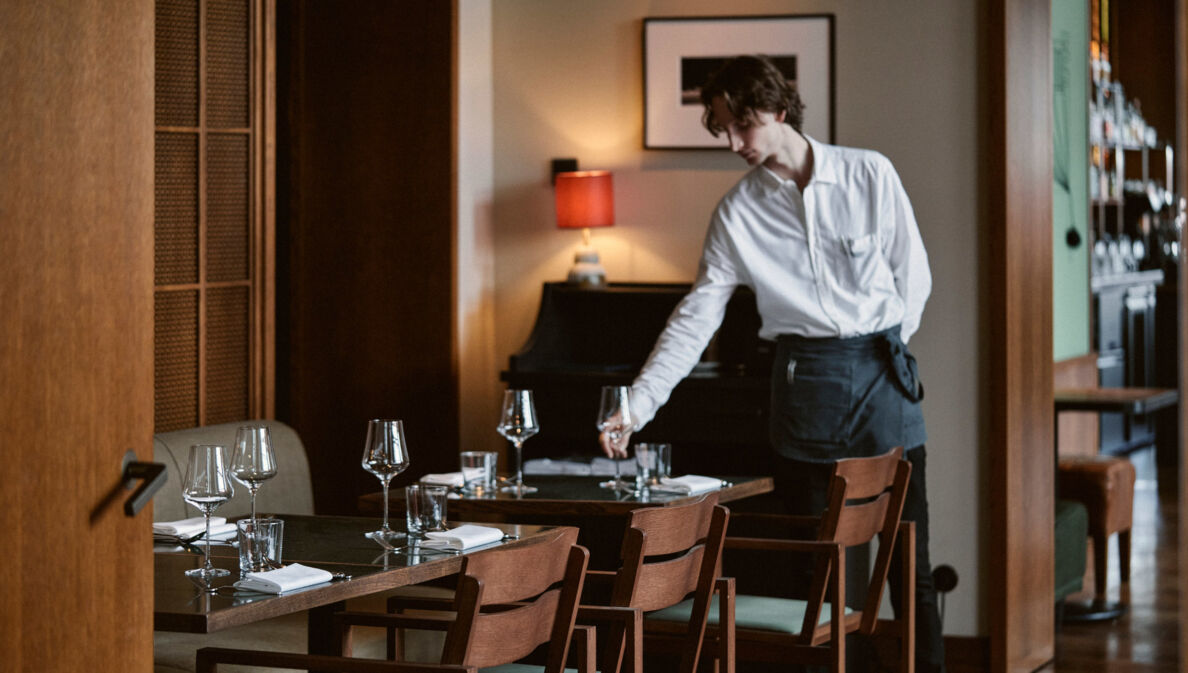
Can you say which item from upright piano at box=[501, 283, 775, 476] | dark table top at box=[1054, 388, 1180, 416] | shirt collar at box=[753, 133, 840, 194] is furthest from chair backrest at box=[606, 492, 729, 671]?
Answer: dark table top at box=[1054, 388, 1180, 416]

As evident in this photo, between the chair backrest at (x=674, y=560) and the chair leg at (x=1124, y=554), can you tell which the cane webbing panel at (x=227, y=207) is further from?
the chair leg at (x=1124, y=554)

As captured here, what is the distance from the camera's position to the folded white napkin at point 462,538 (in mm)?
2879

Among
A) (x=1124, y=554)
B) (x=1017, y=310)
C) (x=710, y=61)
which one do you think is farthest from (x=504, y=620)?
(x=1124, y=554)

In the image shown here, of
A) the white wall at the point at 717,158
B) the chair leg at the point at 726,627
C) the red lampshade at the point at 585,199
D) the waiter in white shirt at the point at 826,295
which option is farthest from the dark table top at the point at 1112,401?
the chair leg at the point at 726,627

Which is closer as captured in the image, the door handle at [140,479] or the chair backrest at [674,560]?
the door handle at [140,479]

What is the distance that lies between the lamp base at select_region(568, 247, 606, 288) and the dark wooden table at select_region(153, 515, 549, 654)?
2082 millimetres

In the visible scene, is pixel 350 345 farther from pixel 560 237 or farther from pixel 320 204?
pixel 560 237

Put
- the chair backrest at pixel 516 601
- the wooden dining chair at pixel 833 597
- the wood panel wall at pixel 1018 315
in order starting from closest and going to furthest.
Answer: the chair backrest at pixel 516 601, the wooden dining chair at pixel 833 597, the wood panel wall at pixel 1018 315

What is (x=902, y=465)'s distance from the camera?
3.54 metres

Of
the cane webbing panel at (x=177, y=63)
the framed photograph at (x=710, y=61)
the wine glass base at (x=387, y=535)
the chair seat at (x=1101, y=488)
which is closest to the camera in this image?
the wine glass base at (x=387, y=535)

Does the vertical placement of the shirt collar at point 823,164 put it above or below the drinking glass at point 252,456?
above

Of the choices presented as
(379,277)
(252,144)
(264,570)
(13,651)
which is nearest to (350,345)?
(379,277)

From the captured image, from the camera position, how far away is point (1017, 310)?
189 inches

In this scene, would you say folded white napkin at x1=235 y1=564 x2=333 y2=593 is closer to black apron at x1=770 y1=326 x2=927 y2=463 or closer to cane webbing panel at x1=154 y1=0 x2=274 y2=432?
black apron at x1=770 y1=326 x2=927 y2=463
